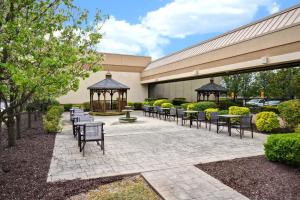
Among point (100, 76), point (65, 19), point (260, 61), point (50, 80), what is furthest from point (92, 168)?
point (100, 76)

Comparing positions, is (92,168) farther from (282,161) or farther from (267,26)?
(267,26)

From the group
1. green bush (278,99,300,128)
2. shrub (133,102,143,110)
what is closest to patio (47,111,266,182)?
green bush (278,99,300,128)

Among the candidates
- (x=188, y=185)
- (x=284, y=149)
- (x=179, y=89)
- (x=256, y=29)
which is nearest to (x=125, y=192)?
(x=188, y=185)

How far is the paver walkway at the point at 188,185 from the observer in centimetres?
417

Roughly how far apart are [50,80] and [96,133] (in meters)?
4.03

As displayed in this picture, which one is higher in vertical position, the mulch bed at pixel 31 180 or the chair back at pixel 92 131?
the chair back at pixel 92 131

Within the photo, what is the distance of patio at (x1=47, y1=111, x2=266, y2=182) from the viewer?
5785 millimetres

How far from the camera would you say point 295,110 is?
9984mm

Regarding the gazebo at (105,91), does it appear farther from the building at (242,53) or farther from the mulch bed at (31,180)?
the mulch bed at (31,180)

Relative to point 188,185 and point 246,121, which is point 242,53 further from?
point 188,185

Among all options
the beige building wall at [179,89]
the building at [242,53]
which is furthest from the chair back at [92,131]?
the beige building wall at [179,89]

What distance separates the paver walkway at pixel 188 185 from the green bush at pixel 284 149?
1.91m

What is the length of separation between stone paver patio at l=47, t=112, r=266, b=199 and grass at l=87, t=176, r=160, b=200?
0.61 metres

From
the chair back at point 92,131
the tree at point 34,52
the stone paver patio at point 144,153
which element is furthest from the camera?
the chair back at point 92,131
